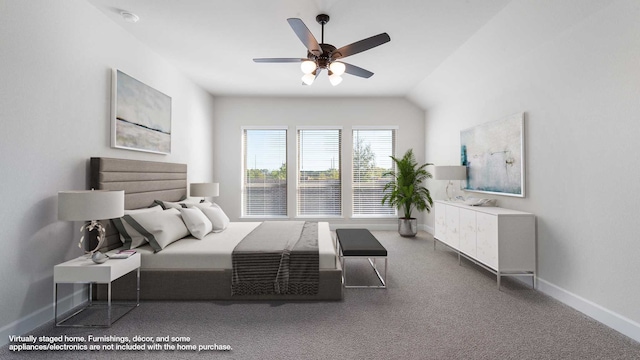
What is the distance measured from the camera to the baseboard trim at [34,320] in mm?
1959

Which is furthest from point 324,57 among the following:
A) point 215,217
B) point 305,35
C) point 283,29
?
point 215,217

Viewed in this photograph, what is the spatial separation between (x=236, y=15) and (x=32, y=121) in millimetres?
2023

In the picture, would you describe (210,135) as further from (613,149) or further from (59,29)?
(613,149)

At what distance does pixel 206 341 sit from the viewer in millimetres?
2006

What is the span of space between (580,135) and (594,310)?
60.6 inches

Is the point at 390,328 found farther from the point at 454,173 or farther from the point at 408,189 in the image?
the point at 408,189

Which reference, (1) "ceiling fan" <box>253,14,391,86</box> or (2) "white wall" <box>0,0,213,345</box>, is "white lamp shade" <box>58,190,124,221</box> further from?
(1) "ceiling fan" <box>253,14,391,86</box>

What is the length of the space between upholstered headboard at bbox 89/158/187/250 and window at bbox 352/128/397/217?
11.5 feet

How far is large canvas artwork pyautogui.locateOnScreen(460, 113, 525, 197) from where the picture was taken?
315 centimetres

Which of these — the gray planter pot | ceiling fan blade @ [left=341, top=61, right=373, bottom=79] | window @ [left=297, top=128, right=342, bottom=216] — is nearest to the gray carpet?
the gray planter pot

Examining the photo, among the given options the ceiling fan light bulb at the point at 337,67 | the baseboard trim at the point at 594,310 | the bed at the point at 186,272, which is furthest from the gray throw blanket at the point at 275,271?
the baseboard trim at the point at 594,310

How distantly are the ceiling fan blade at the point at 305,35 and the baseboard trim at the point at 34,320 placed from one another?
3.09 metres

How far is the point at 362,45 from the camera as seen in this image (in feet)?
7.84

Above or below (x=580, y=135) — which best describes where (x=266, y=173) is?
below
